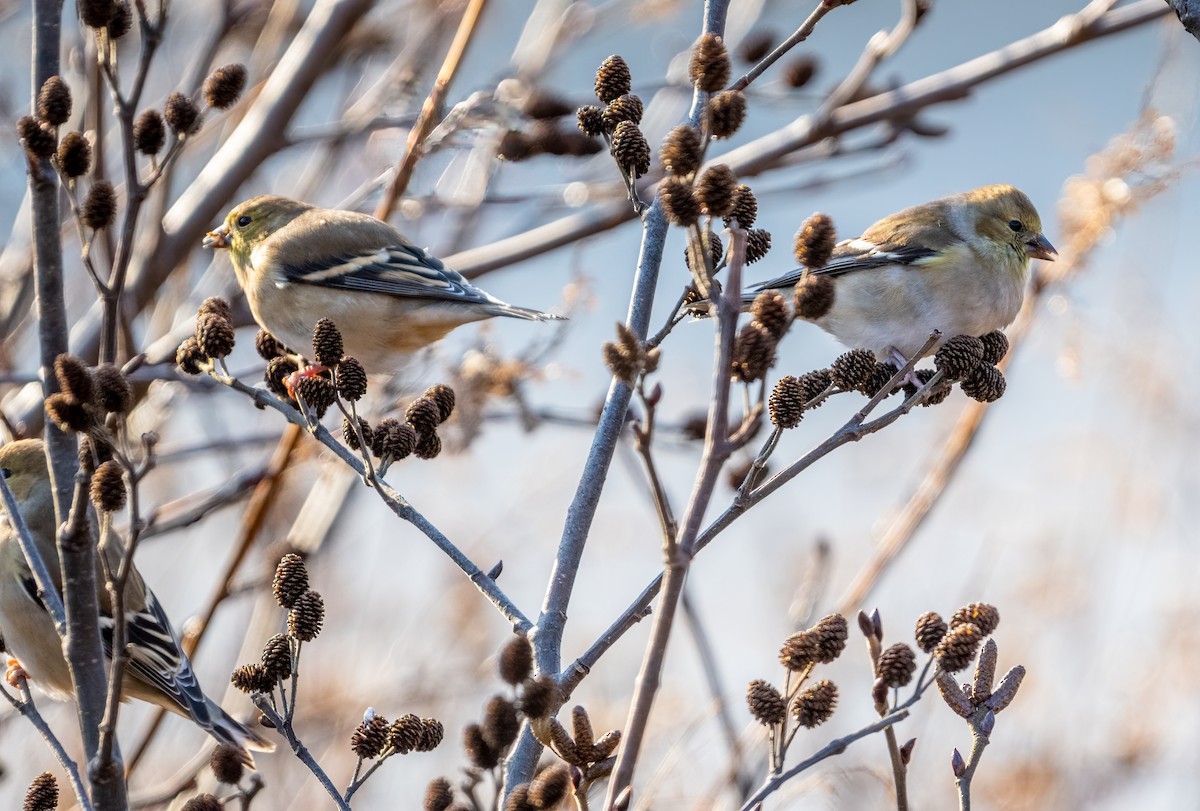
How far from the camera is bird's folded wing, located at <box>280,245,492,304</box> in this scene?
3604 millimetres

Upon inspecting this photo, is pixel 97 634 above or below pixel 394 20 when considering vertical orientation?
below

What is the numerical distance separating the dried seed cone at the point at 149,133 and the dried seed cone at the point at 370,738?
127 cm

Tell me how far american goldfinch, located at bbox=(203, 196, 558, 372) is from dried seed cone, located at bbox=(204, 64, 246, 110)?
1138mm

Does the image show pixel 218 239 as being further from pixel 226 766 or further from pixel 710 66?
pixel 710 66

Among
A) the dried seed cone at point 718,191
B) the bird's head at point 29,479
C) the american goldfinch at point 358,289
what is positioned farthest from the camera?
the american goldfinch at point 358,289

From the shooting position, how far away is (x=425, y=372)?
4.05m

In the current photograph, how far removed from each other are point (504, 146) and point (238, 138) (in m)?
1.05

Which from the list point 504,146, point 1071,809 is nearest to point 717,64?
point 504,146

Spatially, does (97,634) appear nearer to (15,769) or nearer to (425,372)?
(425,372)

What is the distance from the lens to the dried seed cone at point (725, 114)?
5.13 feet

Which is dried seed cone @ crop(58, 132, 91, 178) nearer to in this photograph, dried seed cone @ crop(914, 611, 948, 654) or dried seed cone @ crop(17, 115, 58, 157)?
dried seed cone @ crop(17, 115, 58, 157)

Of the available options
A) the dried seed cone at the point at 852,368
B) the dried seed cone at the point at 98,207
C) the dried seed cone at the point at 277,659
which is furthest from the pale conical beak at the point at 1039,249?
the dried seed cone at the point at 277,659

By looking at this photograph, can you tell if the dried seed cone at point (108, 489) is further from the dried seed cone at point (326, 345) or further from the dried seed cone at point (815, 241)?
the dried seed cone at point (815, 241)

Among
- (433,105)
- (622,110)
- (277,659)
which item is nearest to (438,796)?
(277,659)
